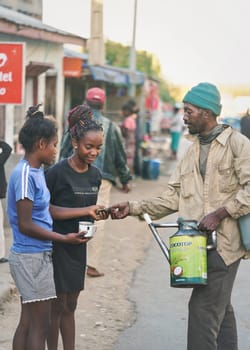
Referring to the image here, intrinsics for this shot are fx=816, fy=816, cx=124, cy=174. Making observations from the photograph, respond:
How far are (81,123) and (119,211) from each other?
0.62 m

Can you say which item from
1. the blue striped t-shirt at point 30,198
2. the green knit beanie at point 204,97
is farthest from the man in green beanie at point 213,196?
the blue striped t-shirt at point 30,198

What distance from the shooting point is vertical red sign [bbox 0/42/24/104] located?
7.95m

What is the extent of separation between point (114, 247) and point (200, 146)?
17.4ft

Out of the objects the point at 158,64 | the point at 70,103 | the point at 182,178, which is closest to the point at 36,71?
the point at 70,103

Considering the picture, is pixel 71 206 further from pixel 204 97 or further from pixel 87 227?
pixel 204 97

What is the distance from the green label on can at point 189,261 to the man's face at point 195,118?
0.71 metres

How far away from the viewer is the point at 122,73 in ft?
65.0

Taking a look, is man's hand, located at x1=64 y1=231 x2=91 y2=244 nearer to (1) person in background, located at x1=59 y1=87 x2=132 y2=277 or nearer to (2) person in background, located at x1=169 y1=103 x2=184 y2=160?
(1) person in background, located at x1=59 y1=87 x2=132 y2=277

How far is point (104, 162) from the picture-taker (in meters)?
8.15

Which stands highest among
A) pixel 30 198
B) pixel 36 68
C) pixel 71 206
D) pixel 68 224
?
pixel 36 68

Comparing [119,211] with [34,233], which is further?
[119,211]

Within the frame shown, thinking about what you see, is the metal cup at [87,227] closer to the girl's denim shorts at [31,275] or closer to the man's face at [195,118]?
the girl's denim shorts at [31,275]

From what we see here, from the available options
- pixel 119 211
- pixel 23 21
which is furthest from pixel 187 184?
pixel 23 21

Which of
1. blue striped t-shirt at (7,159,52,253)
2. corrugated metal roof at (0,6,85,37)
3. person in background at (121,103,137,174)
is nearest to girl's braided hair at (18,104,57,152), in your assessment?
blue striped t-shirt at (7,159,52,253)
